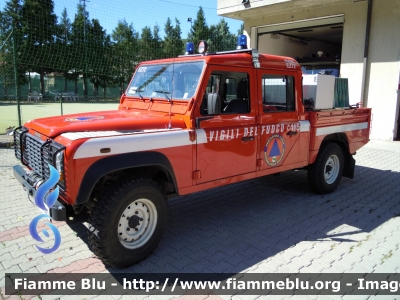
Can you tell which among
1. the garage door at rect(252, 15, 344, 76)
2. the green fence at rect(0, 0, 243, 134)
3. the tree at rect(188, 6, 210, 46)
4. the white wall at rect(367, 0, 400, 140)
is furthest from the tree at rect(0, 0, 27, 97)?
the tree at rect(188, 6, 210, 46)

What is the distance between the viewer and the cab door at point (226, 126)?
3.74 m

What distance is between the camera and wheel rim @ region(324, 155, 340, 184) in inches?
225

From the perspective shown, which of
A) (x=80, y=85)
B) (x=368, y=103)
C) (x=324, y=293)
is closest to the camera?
(x=324, y=293)

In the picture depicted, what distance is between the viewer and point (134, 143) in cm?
317

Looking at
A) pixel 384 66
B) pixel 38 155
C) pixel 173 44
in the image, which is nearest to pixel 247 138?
pixel 38 155

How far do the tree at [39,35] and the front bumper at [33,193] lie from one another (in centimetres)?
916

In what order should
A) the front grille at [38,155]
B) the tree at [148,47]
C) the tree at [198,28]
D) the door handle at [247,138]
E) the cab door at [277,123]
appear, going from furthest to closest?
1. the tree at [198,28]
2. the tree at [148,47]
3. the cab door at [277,123]
4. the door handle at [247,138]
5. the front grille at [38,155]

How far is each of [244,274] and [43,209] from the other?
80.2 inches

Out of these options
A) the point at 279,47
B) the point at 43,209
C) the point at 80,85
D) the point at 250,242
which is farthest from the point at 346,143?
the point at 80,85

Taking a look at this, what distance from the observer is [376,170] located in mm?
7406

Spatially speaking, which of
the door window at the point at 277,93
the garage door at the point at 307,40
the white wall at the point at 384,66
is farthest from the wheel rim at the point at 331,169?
the garage door at the point at 307,40

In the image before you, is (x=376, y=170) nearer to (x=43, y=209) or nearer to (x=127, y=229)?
(x=127, y=229)

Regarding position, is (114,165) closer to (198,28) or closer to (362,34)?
(362,34)

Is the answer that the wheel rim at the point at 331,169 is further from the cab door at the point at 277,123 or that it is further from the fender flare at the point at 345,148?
the cab door at the point at 277,123
